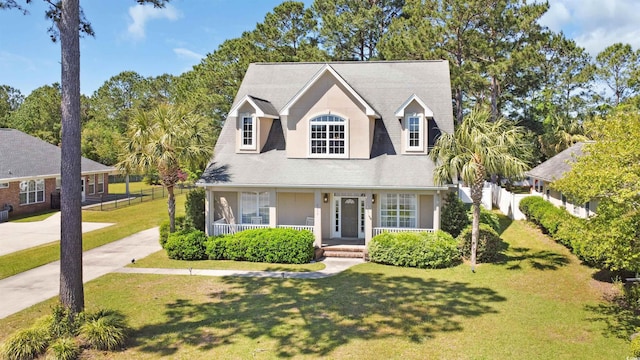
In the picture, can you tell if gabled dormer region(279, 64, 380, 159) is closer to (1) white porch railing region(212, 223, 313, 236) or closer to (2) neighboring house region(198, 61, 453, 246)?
(2) neighboring house region(198, 61, 453, 246)

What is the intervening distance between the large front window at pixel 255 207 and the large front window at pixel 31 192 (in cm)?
1978

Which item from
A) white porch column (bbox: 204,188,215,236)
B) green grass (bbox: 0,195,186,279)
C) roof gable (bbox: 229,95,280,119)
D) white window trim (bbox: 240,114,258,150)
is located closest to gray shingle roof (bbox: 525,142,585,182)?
roof gable (bbox: 229,95,280,119)

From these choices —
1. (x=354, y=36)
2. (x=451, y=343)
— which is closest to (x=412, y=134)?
(x=451, y=343)

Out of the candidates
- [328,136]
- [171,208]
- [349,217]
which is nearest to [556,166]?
[349,217]

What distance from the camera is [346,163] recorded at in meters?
21.6

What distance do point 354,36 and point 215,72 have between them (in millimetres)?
13880

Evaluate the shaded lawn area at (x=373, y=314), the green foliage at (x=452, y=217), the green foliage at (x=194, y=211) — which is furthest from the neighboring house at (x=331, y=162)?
the shaded lawn area at (x=373, y=314)

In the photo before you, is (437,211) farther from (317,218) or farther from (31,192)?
(31,192)

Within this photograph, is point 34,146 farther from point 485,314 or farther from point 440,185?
point 485,314

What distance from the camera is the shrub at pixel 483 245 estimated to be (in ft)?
61.7

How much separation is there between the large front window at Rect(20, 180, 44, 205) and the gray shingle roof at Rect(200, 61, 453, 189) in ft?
59.3

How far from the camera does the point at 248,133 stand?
22.8m

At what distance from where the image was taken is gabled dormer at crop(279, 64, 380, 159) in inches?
854

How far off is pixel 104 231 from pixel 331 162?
15.1m
